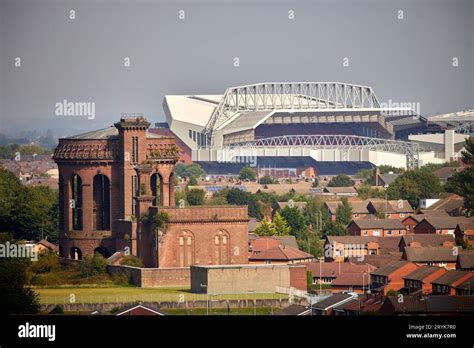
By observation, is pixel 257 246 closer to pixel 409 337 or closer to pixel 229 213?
pixel 229 213

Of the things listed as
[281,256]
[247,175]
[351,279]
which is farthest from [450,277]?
[247,175]

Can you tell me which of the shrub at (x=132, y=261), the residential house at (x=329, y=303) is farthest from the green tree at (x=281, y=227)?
the residential house at (x=329, y=303)

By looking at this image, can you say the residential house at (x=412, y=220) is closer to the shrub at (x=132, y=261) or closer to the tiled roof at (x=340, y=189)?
the shrub at (x=132, y=261)

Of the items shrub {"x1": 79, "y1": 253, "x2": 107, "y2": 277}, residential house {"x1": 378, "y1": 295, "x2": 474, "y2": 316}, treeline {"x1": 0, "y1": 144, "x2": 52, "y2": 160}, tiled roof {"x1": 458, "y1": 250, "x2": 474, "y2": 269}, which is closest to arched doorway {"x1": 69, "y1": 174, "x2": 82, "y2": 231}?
shrub {"x1": 79, "y1": 253, "x2": 107, "y2": 277}

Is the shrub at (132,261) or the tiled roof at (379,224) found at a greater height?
the tiled roof at (379,224)

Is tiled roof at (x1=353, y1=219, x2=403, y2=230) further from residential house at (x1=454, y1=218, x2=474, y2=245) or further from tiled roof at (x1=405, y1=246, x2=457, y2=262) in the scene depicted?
tiled roof at (x1=405, y1=246, x2=457, y2=262)

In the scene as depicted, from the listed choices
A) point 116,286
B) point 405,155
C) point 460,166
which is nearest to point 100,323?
point 116,286
